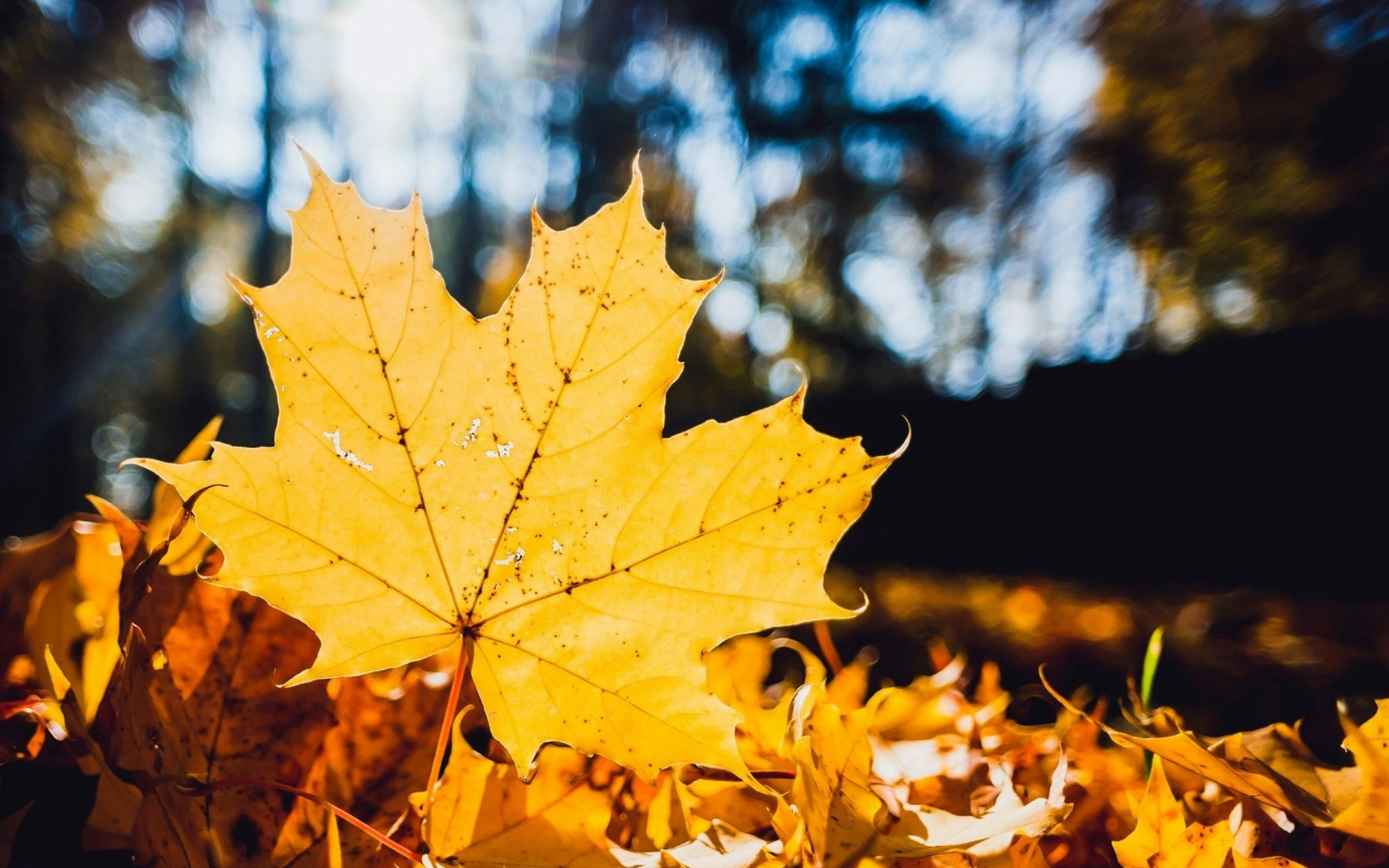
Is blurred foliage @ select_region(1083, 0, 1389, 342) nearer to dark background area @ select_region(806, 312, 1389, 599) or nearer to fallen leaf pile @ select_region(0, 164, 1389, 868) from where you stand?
dark background area @ select_region(806, 312, 1389, 599)

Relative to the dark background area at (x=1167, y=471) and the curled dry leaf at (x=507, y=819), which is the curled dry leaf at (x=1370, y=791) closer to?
the curled dry leaf at (x=507, y=819)

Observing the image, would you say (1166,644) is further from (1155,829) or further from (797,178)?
(797,178)

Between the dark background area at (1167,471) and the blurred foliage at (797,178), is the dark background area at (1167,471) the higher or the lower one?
the lower one

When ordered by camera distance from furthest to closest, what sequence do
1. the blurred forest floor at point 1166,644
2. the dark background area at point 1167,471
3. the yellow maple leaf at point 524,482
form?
the dark background area at point 1167,471 < the blurred forest floor at point 1166,644 < the yellow maple leaf at point 524,482

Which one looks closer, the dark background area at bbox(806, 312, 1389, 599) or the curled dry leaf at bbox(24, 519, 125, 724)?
the curled dry leaf at bbox(24, 519, 125, 724)

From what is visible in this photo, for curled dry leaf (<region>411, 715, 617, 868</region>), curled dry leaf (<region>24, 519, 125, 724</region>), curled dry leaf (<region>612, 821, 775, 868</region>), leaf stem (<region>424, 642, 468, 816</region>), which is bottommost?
curled dry leaf (<region>612, 821, 775, 868</region>)

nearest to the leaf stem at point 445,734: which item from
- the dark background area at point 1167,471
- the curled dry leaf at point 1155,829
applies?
the curled dry leaf at point 1155,829

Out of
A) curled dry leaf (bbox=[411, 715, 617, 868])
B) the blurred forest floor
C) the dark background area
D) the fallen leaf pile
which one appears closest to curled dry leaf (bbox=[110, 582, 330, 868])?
the fallen leaf pile

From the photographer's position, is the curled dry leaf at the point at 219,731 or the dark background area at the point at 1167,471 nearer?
the curled dry leaf at the point at 219,731

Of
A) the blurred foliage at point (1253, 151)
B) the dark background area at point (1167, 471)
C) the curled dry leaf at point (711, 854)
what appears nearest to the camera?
the curled dry leaf at point (711, 854)
